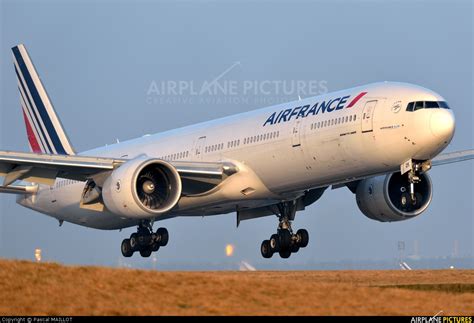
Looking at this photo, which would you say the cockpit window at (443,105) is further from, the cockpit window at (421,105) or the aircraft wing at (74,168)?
the aircraft wing at (74,168)

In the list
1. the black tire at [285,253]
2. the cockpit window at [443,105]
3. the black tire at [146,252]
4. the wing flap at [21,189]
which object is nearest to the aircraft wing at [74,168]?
the black tire at [285,253]

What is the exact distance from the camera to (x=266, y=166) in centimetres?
4669

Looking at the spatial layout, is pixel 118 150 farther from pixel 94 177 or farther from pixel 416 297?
pixel 416 297

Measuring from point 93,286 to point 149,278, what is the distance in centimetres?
176

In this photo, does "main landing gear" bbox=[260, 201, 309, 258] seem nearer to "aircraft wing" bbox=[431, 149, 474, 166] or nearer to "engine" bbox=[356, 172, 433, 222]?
"engine" bbox=[356, 172, 433, 222]

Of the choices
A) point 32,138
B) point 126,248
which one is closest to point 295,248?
point 126,248

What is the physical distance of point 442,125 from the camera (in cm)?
4216

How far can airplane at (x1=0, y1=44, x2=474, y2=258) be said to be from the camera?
42844 mm

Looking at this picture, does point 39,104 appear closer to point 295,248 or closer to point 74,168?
point 74,168

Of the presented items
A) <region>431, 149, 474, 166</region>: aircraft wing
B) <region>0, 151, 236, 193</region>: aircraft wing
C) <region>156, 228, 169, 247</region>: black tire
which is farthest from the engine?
<region>156, 228, 169, 247</region>: black tire

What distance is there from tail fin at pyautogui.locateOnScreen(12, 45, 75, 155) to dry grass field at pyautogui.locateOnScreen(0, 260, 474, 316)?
85.2ft

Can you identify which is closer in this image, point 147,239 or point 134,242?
point 147,239

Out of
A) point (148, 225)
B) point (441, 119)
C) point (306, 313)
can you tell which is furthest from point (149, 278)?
point (148, 225)

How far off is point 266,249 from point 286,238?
1179 mm
